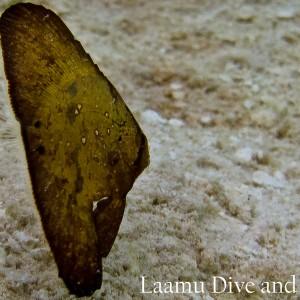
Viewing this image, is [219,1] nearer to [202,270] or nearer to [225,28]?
[225,28]

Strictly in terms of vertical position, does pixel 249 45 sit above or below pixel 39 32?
below

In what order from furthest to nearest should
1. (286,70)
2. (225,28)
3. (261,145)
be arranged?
(225,28) → (286,70) → (261,145)

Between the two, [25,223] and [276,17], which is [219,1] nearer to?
[276,17]

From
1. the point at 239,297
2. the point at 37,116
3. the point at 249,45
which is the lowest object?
the point at 239,297

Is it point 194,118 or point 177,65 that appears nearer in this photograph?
point 194,118

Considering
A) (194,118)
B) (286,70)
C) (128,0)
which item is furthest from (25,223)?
(128,0)

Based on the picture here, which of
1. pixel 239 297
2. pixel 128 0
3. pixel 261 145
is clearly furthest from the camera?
pixel 128 0
